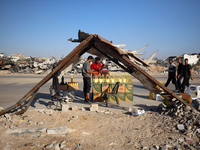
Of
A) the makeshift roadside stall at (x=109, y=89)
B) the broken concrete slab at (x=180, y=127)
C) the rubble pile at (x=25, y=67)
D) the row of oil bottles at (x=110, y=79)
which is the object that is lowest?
the broken concrete slab at (x=180, y=127)

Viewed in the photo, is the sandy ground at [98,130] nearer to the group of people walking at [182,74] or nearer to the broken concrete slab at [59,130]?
the broken concrete slab at [59,130]

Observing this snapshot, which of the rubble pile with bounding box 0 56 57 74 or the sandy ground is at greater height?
the rubble pile with bounding box 0 56 57 74

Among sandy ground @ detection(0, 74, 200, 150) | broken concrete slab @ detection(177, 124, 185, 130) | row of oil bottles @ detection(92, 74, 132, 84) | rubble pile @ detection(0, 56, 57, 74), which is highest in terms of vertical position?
rubble pile @ detection(0, 56, 57, 74)

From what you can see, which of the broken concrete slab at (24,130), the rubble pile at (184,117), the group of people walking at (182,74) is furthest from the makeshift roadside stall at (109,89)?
the broken concrete slab at (24,130)

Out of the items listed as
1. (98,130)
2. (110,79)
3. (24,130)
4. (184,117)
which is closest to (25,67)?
(110,79)

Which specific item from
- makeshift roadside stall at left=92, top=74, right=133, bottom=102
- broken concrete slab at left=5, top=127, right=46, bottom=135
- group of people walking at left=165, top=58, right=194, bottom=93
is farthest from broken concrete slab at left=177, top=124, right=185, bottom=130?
group of people walking at left=165, top=58, right=194, bottom=93

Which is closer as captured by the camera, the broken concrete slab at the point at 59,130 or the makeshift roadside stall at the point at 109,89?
the broken concrete slab at the point at 59,130

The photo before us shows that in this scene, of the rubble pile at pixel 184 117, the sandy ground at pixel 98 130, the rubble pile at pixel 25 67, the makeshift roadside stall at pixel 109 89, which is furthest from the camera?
the rubble pile at pixel 25 67

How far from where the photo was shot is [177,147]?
2865 mm

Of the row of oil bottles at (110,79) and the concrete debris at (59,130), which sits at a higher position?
the row of oil bottles at (110,79)

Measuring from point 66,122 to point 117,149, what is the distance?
1862 mm

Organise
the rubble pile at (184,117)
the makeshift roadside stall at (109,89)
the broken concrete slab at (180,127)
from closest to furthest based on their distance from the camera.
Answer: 1. the rubble pile at (184,117)
2. the broken concrete slab at (180,127)
3. the makeshift roadside stall at (109,89)

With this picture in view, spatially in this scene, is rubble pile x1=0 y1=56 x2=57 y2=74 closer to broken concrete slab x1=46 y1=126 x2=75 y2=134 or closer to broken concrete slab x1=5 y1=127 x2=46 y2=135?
broken concrete slab x1=5 y1=127 x2=46 y2=135

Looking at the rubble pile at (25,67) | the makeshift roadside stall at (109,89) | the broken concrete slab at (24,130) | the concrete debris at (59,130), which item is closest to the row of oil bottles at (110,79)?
the makeshift roadside stall at (109,89)
